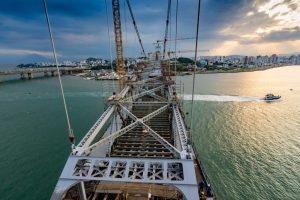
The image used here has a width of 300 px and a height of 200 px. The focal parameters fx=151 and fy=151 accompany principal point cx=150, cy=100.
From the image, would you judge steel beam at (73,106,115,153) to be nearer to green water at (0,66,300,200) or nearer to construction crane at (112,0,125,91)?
green water at (0,66,300,200)

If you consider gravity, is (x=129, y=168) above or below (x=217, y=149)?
above

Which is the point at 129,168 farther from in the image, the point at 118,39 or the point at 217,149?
the point at 118,39

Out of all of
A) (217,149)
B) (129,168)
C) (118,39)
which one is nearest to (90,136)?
(129,168)

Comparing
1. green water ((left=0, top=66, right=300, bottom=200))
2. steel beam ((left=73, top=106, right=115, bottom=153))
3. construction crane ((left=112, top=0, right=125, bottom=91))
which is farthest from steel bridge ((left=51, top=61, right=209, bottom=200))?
construction crane ((left=112, top=0, right=125, bottom=91))

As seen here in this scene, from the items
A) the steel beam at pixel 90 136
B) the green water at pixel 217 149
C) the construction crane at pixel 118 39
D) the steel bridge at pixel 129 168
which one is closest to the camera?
the steel bridge at pixel 129 168

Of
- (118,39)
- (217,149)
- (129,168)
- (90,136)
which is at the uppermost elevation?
(118,39)

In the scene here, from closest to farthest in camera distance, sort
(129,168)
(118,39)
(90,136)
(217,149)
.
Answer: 1. (129,168)
2. (90,136)
3. (217,149)
4. (118,39)

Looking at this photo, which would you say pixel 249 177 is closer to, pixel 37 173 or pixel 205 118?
pixel 205 118

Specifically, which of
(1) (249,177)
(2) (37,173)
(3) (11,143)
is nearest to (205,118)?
(1) (249,177)

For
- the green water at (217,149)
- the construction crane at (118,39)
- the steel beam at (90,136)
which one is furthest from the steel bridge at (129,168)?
the construction crane at (118,39)

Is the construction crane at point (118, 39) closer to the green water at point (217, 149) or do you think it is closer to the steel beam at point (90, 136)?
the green water at point (217, 149)

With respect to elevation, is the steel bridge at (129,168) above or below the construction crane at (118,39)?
below
